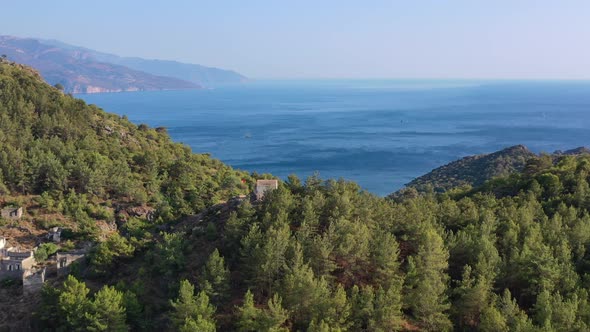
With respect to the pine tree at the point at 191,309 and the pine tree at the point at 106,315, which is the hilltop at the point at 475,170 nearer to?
the pine tree at the point at 191,309

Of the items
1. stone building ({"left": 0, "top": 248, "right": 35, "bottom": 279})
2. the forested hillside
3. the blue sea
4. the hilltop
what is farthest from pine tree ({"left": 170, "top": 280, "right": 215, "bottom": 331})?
the blue sea

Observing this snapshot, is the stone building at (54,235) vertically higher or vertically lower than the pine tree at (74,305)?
lower

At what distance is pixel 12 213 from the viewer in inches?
1512

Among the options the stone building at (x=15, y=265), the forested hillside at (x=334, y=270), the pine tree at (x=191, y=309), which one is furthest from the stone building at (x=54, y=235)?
the pine tree at (x=191, y=309)

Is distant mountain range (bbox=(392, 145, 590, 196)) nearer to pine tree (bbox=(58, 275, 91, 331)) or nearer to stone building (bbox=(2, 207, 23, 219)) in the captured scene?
stone building (bbox=(2, 207, 23, 219))

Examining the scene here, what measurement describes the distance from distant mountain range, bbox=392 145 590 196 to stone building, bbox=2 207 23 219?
5387 cm

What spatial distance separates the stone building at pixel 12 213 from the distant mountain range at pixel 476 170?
177ft

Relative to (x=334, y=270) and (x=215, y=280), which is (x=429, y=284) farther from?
(x=215, y=280)

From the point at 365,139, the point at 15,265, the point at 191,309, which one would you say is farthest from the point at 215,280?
the point at 365,139

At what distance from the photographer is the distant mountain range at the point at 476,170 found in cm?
7770

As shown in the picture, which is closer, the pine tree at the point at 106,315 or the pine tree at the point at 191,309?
the pine tree at the point at 191,309

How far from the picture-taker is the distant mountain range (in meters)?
77.7

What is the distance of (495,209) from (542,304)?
14741 mm

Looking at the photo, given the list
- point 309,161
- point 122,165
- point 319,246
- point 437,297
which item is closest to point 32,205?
point 122,165
